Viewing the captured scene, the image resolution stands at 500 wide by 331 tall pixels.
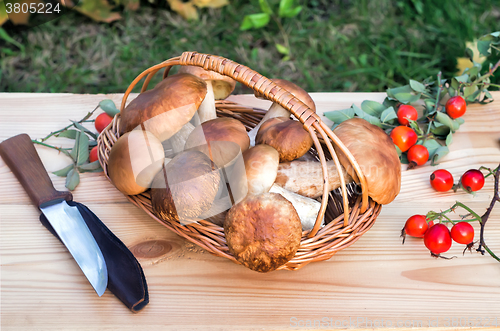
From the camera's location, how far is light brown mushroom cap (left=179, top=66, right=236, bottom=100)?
1308 mm

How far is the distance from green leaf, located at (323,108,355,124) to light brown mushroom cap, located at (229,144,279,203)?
1.90 feet

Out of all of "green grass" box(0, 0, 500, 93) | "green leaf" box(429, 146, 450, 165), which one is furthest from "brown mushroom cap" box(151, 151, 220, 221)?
"green grass" box(0, 0, 500, 93)

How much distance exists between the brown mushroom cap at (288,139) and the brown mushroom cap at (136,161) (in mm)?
338

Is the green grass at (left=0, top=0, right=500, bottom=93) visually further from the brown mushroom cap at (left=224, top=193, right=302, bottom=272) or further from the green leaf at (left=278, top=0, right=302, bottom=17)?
the brown mushroom cap at (left=224, top=193, right=302, bottom=272)

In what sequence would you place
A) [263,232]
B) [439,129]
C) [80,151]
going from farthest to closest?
[439,129] < [80,151] < [263,232]

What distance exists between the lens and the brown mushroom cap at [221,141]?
109 cm

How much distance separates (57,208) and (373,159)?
983 millimetres

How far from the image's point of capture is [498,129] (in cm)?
160

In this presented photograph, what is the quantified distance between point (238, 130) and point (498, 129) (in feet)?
3.96

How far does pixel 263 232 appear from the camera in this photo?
3.02 ft

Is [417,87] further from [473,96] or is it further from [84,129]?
[84,129]

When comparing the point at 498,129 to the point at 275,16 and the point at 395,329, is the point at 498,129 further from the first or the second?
the point at 275,16

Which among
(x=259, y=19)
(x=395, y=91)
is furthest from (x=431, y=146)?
(x=259, y=19)

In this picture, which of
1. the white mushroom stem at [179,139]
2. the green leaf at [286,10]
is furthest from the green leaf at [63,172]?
the green leaf at [286,10]
